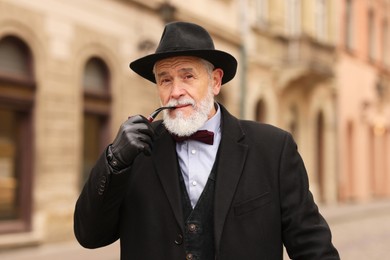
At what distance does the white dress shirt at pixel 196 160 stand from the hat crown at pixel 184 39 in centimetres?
31

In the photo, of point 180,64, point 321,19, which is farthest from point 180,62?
→ point 321,19

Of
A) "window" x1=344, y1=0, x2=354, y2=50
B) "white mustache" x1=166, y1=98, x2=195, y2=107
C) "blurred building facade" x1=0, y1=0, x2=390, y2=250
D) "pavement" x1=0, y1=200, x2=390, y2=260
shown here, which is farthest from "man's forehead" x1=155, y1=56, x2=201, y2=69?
"window" x1=344, y1=0, x2=354, y2=50

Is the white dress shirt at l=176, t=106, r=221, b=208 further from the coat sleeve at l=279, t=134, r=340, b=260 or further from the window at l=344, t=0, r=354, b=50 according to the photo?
the window at l=344, t=0, r=354, b=50

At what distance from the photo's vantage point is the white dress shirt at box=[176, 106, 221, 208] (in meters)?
2.97

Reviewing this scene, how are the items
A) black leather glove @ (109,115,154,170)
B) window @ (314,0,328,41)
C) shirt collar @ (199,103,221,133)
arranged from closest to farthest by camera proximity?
black leather glove @ (109,115,154,170) → shirt collar @ (199,103,221,133) → window @ (314,0,328,41)

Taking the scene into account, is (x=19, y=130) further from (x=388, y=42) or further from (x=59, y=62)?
(x=388, y=42)

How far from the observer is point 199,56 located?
2.99m

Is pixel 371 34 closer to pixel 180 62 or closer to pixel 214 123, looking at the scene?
pixel 214 123

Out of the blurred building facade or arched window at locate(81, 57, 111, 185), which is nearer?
the blurred building facade

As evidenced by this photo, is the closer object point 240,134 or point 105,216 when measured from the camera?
point 105,216

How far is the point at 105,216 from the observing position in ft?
9.45

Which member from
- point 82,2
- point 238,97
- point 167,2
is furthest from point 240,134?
point 238,97

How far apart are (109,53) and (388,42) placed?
22.3m

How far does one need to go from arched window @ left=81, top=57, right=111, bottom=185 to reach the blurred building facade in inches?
0.8
